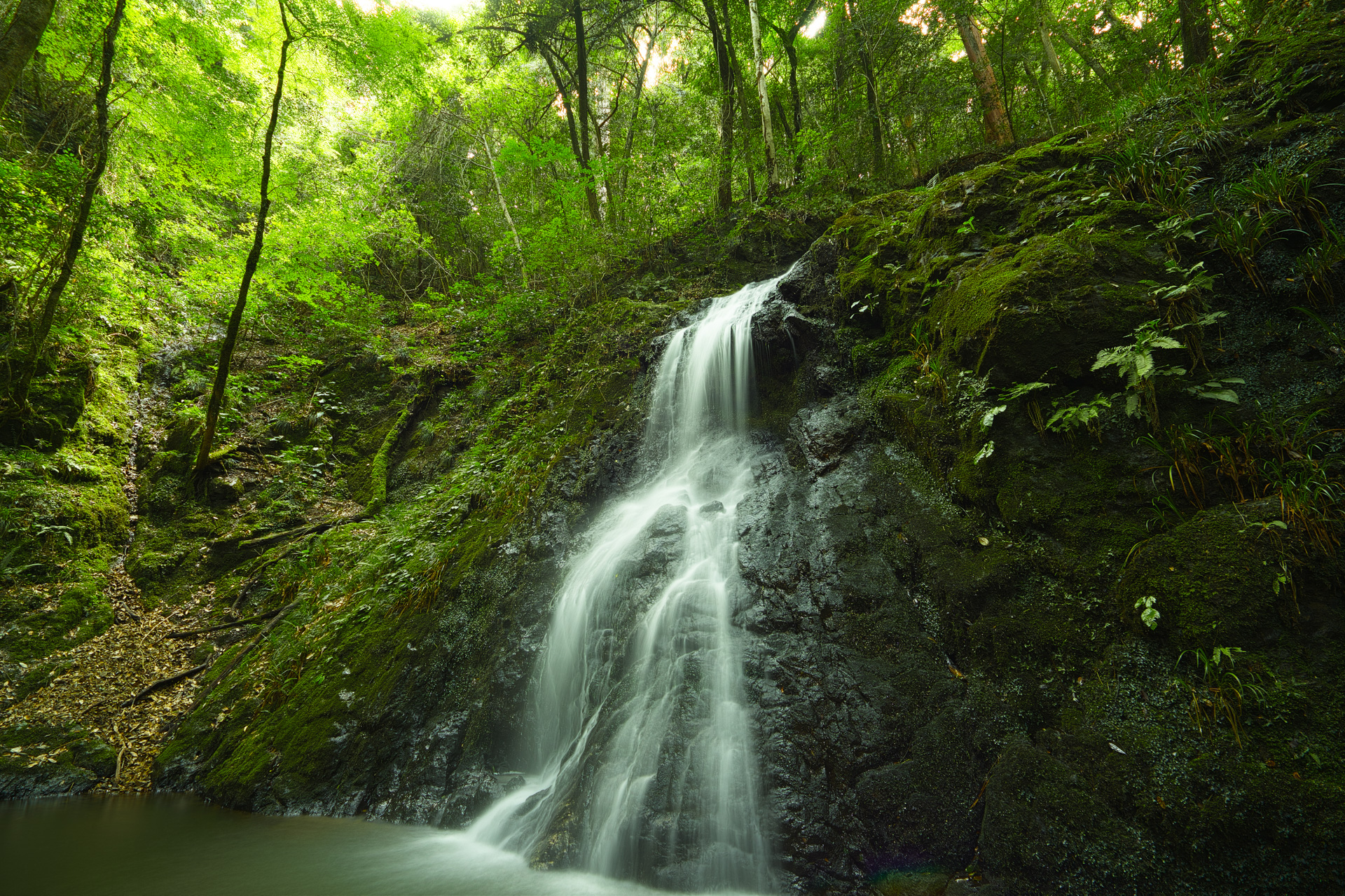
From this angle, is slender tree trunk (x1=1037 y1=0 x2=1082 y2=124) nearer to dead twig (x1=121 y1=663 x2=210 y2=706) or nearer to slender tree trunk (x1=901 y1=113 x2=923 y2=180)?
slender tree trunk (x1=901 y1=113 x2=923 y2=180)

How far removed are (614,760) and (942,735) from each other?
2.36 meters

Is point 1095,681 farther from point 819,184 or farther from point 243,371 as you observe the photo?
point 243,371

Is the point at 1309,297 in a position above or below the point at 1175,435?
above

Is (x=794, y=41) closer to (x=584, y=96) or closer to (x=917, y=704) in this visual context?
(x=584, y=96)

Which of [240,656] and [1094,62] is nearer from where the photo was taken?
[240,656]

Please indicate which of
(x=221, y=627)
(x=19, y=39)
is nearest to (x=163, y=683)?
(x=221, y=627)

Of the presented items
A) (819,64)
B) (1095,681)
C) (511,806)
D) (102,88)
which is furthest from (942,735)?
(819,64)

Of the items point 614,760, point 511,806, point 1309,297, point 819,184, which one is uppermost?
point 819,184

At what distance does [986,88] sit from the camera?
10.3 meters

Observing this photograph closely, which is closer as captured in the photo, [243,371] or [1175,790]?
[1175,790]

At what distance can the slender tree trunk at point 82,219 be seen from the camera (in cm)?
642

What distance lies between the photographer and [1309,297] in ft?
10.4

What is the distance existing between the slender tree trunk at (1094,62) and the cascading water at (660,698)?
34.0ft

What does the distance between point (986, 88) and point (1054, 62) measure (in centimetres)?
250
